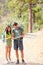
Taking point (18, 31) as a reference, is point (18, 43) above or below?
below

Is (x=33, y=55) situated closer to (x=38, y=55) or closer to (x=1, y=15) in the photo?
(x=38, y=55)

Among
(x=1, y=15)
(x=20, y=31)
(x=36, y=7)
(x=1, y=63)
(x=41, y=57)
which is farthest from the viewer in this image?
(x=1, y=15)

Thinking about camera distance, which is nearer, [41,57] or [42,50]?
[41,57]

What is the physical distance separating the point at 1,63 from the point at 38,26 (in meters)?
19.5

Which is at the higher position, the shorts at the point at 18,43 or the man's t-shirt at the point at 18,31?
the man's t-shirt at the point at 18,31

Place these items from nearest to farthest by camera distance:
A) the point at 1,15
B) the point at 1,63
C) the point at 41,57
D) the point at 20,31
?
1. the point at 20,31
2. the point at 1,63
3. the point at 41,57
4. the point at 1,15

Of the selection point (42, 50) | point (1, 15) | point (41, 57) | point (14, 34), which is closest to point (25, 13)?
point (42, 50)

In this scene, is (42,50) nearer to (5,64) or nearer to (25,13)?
(5,64)

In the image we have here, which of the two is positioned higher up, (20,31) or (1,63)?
(20,31)

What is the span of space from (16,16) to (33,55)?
20.1 m

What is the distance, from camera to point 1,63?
1069cm

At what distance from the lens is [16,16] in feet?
106

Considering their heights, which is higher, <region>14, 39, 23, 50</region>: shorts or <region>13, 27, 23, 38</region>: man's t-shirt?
<region>13, 27, 23, 38</region>: man's t-shirt

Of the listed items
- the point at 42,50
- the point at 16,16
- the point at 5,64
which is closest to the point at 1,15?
the point at 16,16
